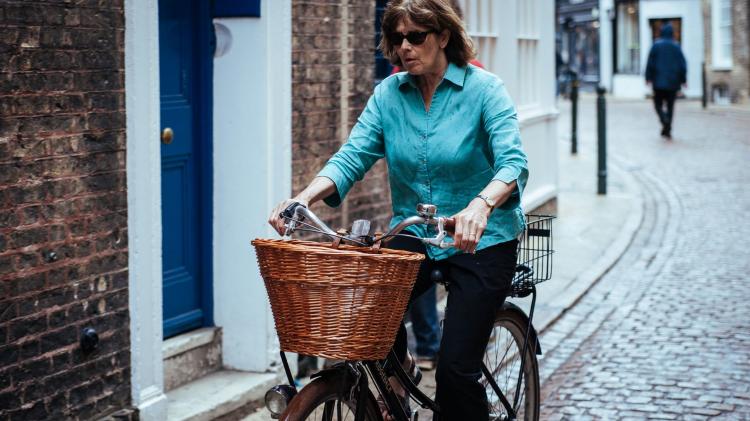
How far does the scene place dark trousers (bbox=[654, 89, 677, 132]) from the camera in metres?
21.4

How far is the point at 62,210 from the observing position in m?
4.77

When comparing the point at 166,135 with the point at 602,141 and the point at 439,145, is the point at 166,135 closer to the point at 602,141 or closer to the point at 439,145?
the point at 439,145

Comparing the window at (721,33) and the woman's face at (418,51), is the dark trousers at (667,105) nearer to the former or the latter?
the window at (721,33)

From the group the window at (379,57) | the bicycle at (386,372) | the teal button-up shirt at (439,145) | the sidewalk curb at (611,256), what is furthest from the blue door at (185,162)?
the sidewalk curb at (611,256)

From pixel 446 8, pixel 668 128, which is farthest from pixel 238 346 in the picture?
pixel 668 128

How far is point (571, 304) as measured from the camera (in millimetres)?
8664

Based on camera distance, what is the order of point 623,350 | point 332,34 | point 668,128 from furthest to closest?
point 668,128, point 623,350, point 332,34

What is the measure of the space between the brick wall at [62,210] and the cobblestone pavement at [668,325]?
223 cm

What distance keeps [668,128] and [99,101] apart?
58.1 feet

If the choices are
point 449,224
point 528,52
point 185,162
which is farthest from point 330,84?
point 528,52

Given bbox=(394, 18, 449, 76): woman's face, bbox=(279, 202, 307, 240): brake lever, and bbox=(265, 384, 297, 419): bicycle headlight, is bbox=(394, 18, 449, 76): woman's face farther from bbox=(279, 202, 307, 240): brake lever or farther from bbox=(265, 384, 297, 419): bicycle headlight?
bbox=(265, 384, 297, 419): bicycle headlight

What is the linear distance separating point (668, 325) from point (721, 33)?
26750 mm

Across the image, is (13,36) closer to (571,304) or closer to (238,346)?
(238,346)

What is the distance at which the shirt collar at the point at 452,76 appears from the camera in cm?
403
